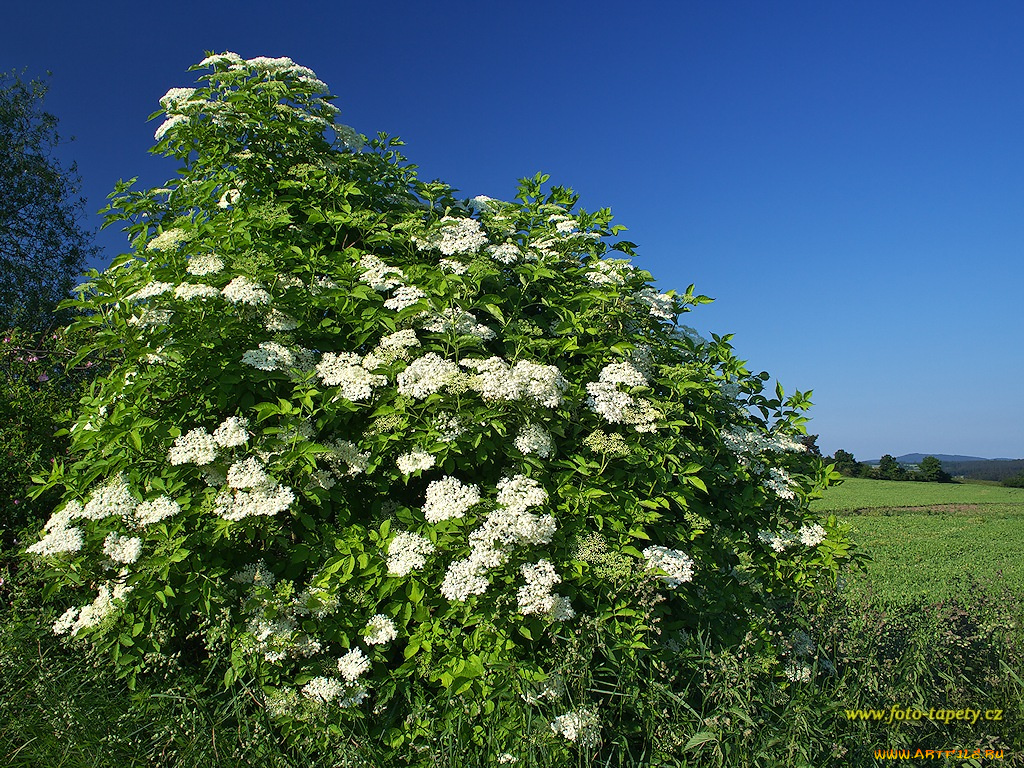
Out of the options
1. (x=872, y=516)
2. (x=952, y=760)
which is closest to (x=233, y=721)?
(x=952, y=760)

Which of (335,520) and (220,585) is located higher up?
(335,520)

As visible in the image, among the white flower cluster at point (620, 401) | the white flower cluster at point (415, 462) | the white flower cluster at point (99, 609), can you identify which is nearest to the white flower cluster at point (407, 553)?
the white flower cluster at point (415, 462)

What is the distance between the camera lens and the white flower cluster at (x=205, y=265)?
3369mm

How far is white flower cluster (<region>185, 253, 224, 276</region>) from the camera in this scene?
3.37 metres

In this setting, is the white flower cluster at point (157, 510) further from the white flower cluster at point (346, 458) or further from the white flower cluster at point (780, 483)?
the white flower cluster at point (780, 483)

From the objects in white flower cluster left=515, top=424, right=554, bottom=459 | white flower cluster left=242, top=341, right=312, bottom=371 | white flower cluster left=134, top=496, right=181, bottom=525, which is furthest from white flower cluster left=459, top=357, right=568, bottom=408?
white flower cluster left=134, top=496, right=181, bottom=525

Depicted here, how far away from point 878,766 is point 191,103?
515 centimetres

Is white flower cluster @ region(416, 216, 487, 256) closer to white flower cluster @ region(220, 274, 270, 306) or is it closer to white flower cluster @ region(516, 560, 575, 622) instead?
white flower cluster @ region(220, 274, 270, 306)

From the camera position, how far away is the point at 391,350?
3.36 metres

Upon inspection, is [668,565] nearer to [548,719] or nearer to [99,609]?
[548,719]

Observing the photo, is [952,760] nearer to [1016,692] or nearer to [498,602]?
[1016,692]

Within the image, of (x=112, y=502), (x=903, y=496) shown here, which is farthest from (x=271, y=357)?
(x=903, y=496)

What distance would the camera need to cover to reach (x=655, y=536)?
11.9 ft

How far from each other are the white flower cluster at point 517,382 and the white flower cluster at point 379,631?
1.10 metres
